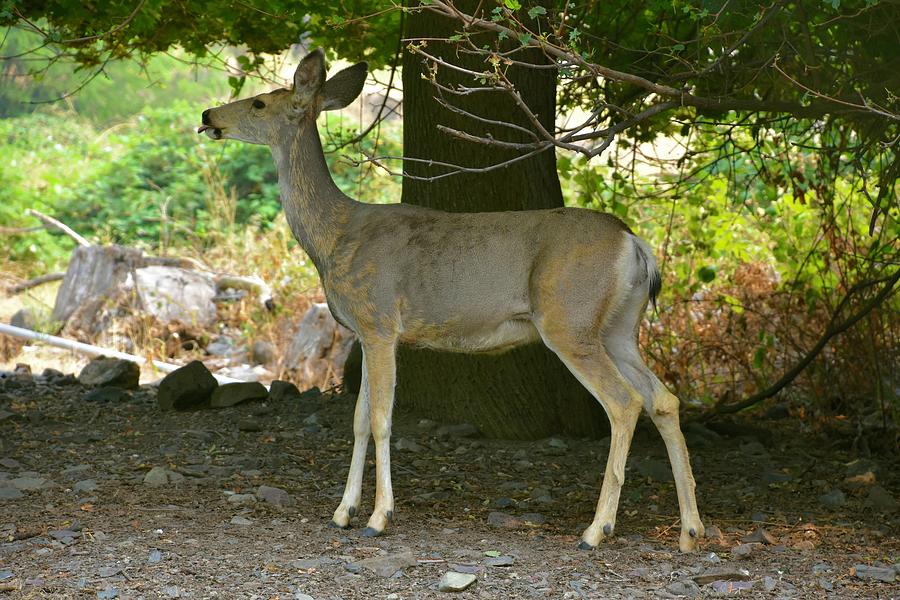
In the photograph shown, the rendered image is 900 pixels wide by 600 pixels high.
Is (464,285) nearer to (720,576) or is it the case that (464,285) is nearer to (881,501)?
(720,576)

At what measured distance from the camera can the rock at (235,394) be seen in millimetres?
8344

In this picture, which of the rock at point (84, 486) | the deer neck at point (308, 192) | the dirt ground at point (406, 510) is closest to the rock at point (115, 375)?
the dirt ground at point (406, 510)

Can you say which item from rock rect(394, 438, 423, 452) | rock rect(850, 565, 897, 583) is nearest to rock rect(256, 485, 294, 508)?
rock rect(394, 438, 423, 452)

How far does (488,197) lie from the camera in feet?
23.8

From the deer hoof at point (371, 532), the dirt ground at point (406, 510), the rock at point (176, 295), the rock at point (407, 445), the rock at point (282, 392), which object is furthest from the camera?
A: the rock at point (176, 295)

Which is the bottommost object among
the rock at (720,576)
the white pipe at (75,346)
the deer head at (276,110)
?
the rock at (720,576)

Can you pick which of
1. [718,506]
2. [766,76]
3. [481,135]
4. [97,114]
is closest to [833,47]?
[766,76]

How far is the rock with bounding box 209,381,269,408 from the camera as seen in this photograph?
27.4 ft

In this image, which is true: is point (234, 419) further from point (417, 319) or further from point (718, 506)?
point (718, 506)

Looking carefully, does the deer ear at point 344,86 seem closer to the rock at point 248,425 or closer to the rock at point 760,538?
the rock at point 248,425

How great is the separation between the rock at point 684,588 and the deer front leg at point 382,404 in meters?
1.45

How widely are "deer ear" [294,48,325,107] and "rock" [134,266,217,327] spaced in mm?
6581

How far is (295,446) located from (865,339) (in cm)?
392

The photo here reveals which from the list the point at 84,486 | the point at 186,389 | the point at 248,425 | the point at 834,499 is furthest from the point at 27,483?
the point at 834,499
